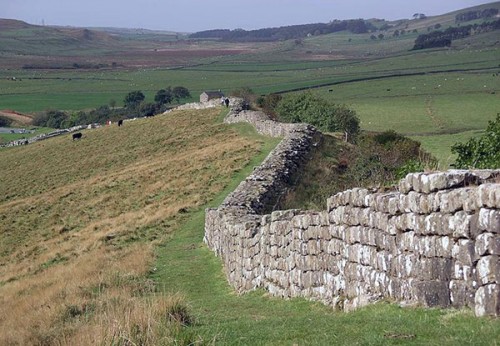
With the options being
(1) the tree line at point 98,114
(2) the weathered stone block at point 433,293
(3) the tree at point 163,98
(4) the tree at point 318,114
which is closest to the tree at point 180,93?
(1) the tree line at point 98,114

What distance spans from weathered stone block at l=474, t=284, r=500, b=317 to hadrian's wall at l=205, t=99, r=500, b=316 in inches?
0.4

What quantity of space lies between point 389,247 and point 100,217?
1088 inches

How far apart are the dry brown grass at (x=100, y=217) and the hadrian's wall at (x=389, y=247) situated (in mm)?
2619

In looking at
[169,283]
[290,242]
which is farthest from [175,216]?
[290,242]

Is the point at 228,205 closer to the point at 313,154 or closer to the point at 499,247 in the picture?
the point at 313,154

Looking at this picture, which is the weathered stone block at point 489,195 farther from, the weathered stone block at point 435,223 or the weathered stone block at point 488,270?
the weathered stone block at point 435,223

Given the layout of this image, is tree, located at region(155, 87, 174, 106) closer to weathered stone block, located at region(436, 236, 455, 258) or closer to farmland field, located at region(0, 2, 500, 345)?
farmland field, located at region(0, 2, 500, 345)

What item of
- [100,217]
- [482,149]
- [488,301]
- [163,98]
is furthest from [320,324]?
[163,98]

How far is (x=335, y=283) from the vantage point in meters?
13.8

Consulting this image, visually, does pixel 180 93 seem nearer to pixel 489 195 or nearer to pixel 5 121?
pixel 5 121

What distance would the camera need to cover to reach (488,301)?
9.20 metres

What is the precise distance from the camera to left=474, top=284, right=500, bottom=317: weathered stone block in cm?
906

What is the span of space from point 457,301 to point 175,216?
2083 centimetres

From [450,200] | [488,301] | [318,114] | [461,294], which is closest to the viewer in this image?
[488,301]
